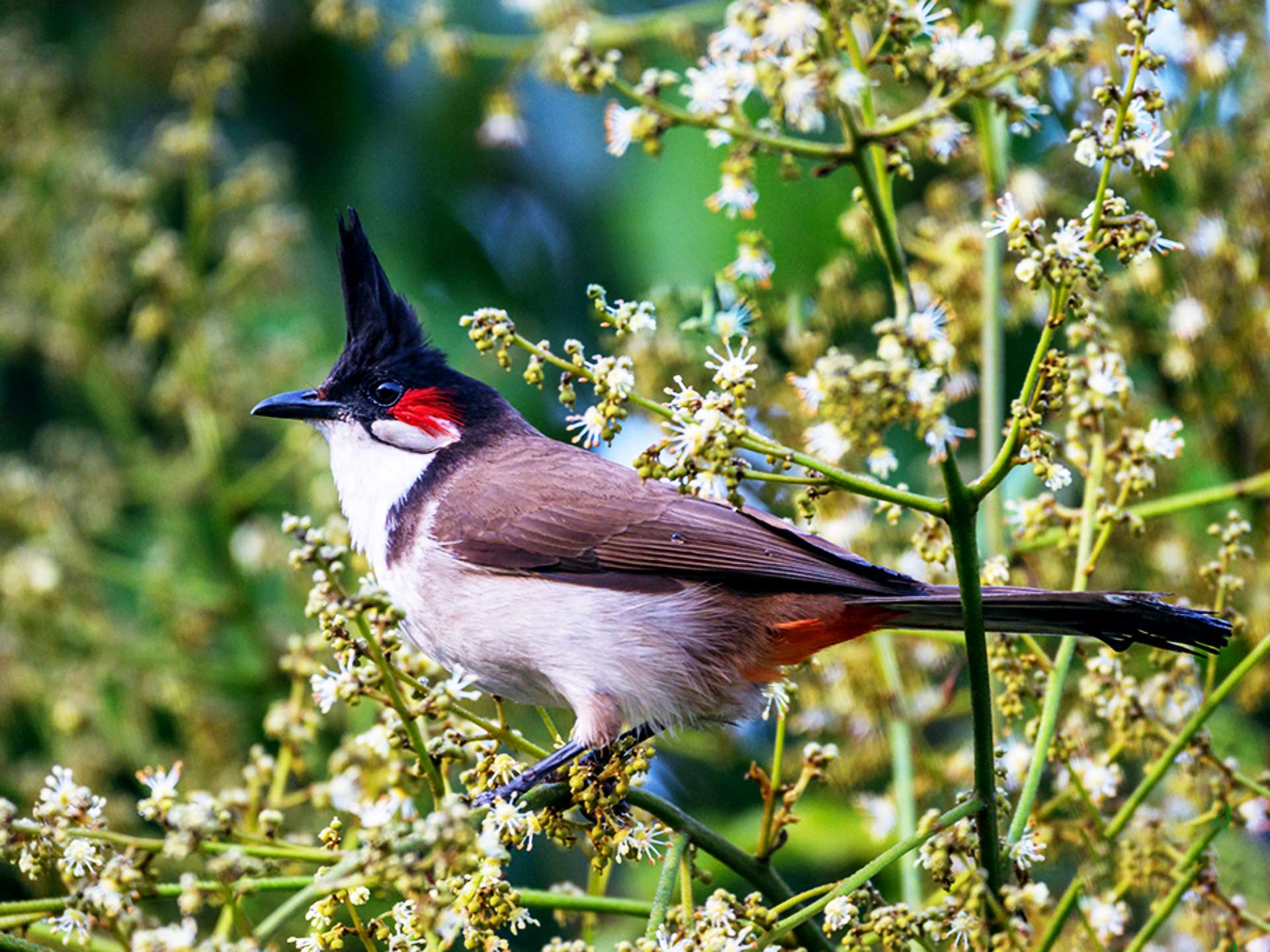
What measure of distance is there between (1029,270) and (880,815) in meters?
1.79

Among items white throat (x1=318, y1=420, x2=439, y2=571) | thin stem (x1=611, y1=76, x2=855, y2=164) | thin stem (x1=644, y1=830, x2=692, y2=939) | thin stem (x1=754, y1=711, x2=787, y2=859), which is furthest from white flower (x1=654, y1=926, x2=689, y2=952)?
white throat (x1=318, y1=420, x2=439, y2=571)

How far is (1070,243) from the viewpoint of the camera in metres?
1.60

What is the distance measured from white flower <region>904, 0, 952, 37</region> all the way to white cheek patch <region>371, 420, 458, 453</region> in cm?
166

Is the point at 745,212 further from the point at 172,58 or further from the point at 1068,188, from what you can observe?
the point at 172,58

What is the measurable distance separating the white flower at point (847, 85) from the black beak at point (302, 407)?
1.76 m

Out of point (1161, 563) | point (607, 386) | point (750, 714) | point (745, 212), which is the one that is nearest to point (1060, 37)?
point (745, 212)

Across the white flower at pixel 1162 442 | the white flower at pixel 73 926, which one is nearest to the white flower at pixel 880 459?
the white flower at pixel 1162 442

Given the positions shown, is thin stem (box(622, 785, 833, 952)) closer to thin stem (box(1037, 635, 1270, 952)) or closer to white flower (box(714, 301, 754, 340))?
thin stem (box(1037, 635, 1270, 952))

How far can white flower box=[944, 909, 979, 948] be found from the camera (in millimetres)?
1737

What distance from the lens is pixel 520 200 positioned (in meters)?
5.57

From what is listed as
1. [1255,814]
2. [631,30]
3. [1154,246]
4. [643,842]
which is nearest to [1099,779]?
[1255,814]

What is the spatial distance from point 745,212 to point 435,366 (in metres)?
1.44

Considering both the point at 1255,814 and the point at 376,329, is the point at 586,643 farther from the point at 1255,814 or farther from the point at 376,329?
the point at 1255,814

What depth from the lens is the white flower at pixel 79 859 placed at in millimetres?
1663
